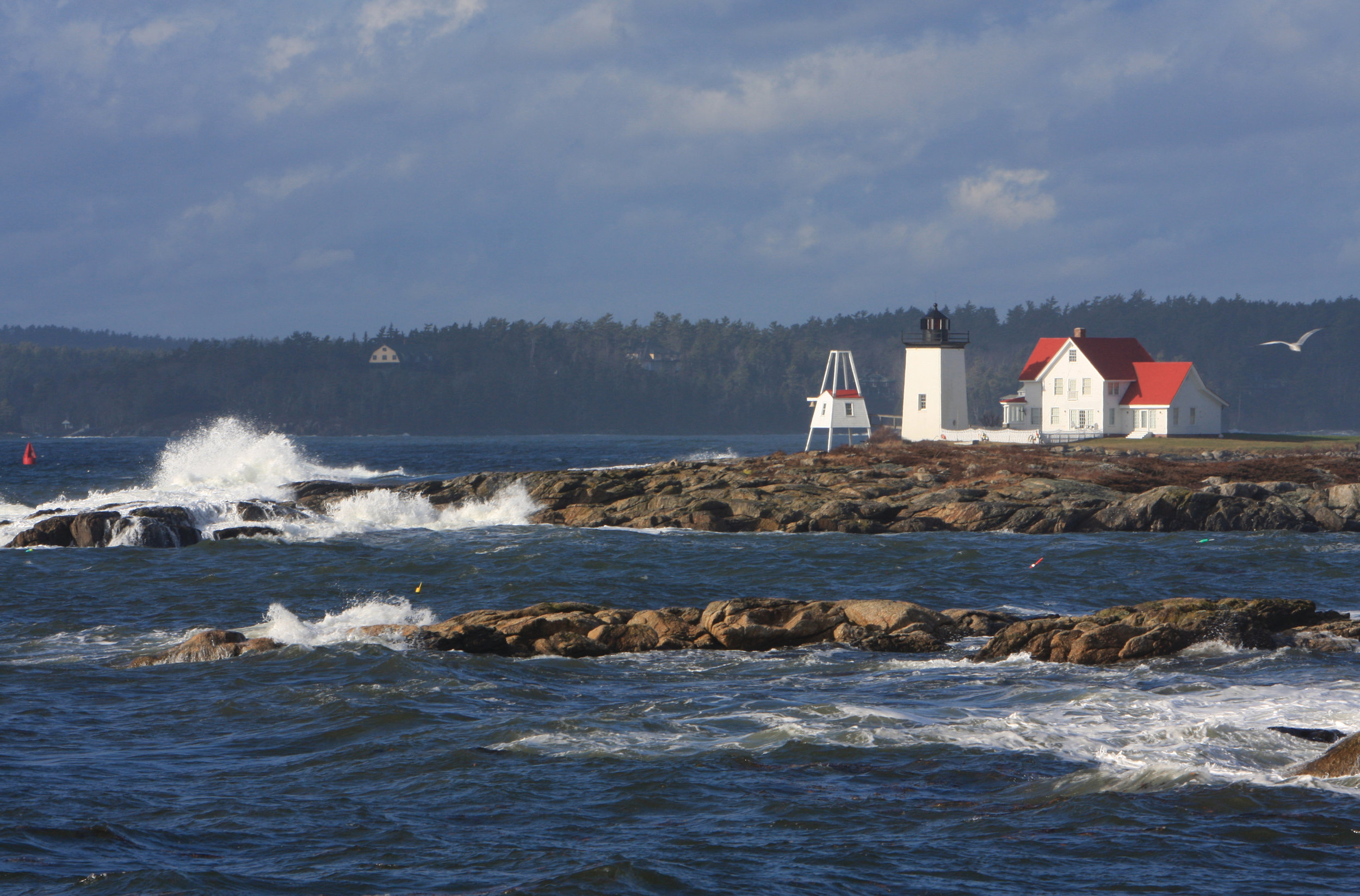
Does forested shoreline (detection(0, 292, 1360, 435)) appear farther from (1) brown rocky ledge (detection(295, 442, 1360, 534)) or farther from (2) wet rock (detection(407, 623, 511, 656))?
(2) wet rock (detection(407, 623, 511, 656))

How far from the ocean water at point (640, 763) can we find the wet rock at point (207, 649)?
312mm

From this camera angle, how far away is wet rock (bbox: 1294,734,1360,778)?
32.7 feet

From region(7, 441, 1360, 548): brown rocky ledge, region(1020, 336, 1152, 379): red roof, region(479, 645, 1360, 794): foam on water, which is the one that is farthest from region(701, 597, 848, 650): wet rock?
region(1020, 336, 1152, 379): red roof

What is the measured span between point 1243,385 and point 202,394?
147 m

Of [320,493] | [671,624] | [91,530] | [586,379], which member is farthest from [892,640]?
[586,379]

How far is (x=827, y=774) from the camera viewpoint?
33.9 ft

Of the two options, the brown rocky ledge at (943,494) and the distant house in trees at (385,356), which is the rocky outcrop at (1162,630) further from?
the distant house in trees at (385,356)

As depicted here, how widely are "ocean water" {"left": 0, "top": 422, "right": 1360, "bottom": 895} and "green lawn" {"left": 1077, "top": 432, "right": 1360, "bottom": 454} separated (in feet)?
95.7

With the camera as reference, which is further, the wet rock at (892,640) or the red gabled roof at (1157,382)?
the red gabled roof at (1157,382)

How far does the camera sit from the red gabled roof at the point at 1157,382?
56.6 metres

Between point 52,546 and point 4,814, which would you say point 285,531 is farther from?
point 4,814

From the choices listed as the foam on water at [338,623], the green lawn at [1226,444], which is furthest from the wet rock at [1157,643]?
the green lawn at [1226,444]

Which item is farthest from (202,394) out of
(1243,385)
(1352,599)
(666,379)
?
(1352,599)

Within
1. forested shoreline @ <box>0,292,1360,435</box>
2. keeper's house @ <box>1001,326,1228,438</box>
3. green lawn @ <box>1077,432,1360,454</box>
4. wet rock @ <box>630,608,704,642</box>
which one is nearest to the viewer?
wet rock @ <box>630,608,704,642</box>
